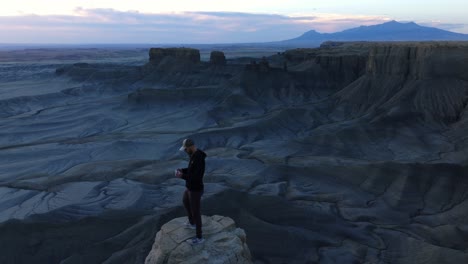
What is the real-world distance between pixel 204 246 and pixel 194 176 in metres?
1.84

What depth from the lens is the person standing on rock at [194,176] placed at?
8680 mm

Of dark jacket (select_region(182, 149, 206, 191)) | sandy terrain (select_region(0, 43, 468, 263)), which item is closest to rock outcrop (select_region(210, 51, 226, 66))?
sandy terrain (select_region(0, 43, 468, 263))

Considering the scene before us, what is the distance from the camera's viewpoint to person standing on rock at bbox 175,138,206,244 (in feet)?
28.5

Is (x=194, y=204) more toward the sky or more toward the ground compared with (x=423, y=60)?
more toward the ground

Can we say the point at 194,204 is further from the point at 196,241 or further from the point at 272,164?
the point at 272,164

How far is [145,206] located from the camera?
22.3 metres

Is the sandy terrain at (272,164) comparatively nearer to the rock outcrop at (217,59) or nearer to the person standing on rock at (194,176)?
the person standing on rock at (194,176)

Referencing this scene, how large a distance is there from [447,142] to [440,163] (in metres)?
8.40

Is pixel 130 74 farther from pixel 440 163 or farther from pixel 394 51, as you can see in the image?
pixel 440 163

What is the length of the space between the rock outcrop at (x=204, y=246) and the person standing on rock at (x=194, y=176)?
0.28 meters

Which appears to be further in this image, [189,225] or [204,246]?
[189,225]

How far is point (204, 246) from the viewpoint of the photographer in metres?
9.51

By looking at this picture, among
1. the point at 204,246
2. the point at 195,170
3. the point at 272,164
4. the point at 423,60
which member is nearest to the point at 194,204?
the point at 195,170

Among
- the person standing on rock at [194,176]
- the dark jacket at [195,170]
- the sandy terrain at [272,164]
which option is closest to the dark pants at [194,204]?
the person standing on rock at [194,176]
